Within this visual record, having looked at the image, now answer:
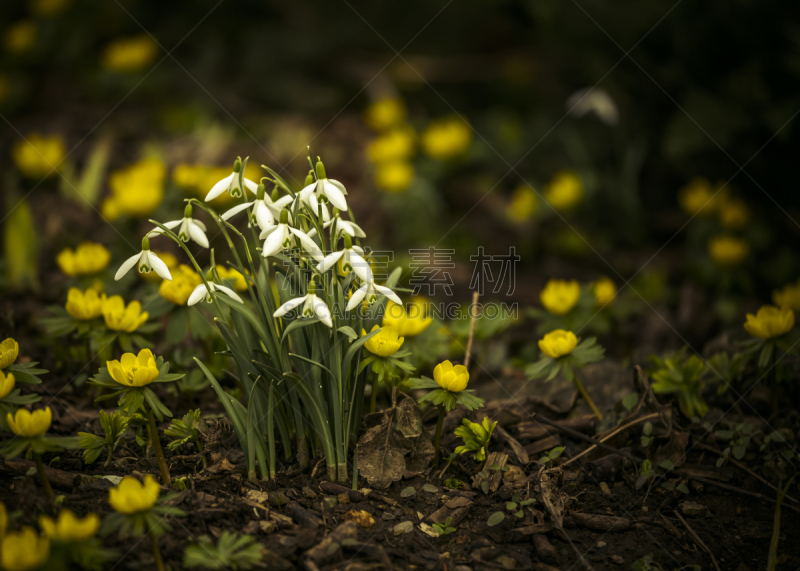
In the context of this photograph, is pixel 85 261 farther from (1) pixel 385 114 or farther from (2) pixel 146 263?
(1) pixel 385 114

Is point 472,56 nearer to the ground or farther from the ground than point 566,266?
farther from the ground

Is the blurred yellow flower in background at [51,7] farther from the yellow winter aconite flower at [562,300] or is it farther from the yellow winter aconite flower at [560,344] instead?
the yellow winter aconite flower at [560,344]

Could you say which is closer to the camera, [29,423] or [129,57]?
[29,423]

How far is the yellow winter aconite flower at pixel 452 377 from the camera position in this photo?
169 centimetres

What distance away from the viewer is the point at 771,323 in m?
1.95

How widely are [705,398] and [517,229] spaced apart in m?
2.10

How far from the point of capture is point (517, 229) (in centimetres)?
414

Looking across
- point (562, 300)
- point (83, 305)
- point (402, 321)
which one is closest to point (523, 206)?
point (562, 300)

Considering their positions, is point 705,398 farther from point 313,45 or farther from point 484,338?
point 313,45

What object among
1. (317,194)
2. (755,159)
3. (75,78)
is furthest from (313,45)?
(317,194)

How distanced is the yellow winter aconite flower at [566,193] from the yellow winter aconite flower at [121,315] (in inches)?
110

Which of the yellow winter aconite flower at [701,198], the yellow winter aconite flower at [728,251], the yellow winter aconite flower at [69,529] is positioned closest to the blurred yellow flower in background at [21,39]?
the yellow winter aconite flower at [69,529]

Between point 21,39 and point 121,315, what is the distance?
417 centimetres

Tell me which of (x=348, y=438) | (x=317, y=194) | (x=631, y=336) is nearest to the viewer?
(x=317, y=194)
